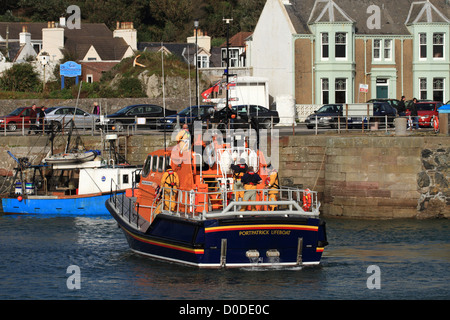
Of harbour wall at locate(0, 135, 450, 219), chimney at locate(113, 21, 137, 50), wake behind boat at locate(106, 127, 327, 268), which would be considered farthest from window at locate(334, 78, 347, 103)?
wake behind boat at locate(106, 127, 327, 268)

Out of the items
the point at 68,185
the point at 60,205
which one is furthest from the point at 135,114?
the point at 60,205

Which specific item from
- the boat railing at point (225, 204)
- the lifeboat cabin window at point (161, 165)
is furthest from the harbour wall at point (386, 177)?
the lifeboat cabin window at point (161, 165)

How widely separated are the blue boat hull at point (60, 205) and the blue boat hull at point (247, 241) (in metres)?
11.3

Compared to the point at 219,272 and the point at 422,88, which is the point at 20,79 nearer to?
the point at 422,88

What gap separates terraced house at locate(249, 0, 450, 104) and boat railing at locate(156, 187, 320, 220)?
29005 mm

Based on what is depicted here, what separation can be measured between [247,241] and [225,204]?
98 cm

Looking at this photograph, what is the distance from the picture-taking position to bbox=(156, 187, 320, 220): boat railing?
701 inches

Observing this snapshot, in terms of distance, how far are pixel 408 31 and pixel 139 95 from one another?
56.2ft

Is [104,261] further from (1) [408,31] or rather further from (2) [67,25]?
(2) [67,25]

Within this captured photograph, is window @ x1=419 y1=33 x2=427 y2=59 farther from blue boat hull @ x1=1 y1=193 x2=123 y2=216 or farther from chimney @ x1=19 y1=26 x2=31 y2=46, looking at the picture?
chimney @ x1=19 y1=26 x2=31 y2=46

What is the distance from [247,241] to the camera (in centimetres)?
1809

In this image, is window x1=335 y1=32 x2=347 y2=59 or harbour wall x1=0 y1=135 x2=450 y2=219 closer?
harbour wall x1=0 y1=135 x2=450 y2=219

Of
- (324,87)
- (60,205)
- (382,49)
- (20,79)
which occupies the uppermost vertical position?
(382,49)

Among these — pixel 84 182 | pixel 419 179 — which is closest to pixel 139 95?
pixel 84 182
